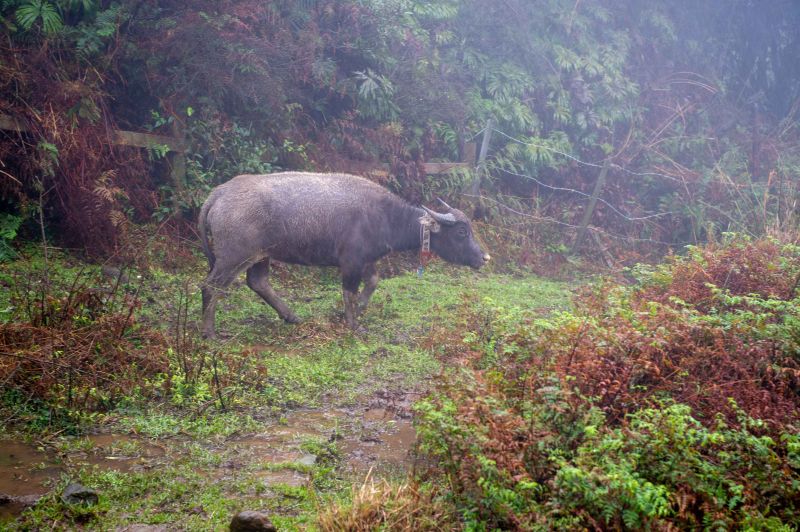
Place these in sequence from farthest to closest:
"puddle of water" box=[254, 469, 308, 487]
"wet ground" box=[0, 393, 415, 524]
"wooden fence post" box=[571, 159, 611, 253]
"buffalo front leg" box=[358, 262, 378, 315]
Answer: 1. "wooden fence post" box=[571, 159, 611, 253]
2. "buffalo front leg" box=[358, 262, 378, 315]
3. "puddle of water" box=[254, 469, 308, 487]
4. "wet ground" box=[0, 393, 415, 524]

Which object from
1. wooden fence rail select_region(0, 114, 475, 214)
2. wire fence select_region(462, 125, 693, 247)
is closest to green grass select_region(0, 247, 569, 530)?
wooden fence rail select_region(0, 114, 475, 214)

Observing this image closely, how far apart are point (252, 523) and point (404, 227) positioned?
627 centimetres

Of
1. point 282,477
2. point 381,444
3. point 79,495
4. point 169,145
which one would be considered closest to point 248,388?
point 381,444

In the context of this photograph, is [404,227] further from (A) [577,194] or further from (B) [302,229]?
(A) [577,194]

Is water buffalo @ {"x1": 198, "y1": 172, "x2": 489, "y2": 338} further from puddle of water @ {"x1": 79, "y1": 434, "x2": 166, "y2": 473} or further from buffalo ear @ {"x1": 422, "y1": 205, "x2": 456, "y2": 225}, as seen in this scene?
puddle of water @ {"x1": 79, "y1": 434, "x2": 166, "y2": 473}

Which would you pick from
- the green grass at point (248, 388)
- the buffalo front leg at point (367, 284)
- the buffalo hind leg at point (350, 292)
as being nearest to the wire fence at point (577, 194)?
the green grass at point (248, 388)

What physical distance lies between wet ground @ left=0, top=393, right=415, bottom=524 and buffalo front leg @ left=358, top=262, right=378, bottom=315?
3.60 metres

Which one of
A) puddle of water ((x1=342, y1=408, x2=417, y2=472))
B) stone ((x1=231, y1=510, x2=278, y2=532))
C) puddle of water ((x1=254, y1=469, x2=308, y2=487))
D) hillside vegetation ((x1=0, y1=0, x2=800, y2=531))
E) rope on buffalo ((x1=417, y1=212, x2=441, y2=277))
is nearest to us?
stone ((x1=231, y1=510, x2=278, y2=532))

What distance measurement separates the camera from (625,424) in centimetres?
394

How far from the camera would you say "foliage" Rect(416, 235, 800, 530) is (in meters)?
3.31

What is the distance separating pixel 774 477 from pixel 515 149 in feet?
38.0

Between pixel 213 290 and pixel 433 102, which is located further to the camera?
pixel 433 102

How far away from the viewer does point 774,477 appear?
348cm

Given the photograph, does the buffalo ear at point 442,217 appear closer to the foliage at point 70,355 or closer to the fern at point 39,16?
the foliage at point 70,355
